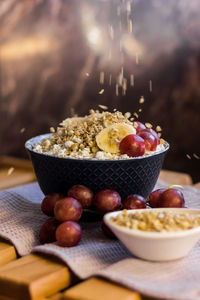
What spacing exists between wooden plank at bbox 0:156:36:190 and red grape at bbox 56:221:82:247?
82 centimetres

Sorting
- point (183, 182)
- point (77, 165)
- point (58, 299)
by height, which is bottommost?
point (183, 182)

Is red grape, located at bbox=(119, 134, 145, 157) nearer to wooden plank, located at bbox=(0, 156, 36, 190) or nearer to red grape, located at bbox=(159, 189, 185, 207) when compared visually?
red grape, located at bbox=(159, 189, 185, 207)

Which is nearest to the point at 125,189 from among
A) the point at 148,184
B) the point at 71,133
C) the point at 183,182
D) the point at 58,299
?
the point at 148,184

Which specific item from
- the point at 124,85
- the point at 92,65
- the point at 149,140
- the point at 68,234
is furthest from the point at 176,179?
the point at 92,65

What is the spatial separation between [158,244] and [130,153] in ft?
0.90

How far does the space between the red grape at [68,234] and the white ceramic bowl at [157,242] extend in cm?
10

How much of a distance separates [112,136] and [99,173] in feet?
0.33

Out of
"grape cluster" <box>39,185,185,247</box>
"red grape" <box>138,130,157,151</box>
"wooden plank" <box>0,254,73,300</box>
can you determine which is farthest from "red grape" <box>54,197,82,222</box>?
"red grape" <box>138,130,157,151</box>

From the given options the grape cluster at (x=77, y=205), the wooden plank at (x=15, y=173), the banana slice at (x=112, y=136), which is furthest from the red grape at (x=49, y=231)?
the wooden plank at (x=15, y=173)

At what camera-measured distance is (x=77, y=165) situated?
98 centimetres

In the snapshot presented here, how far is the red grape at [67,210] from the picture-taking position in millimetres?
906

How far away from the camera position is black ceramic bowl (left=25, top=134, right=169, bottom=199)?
98 cm

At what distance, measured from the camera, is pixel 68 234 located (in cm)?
88

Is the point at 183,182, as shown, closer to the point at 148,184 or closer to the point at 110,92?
the point at 148,184
